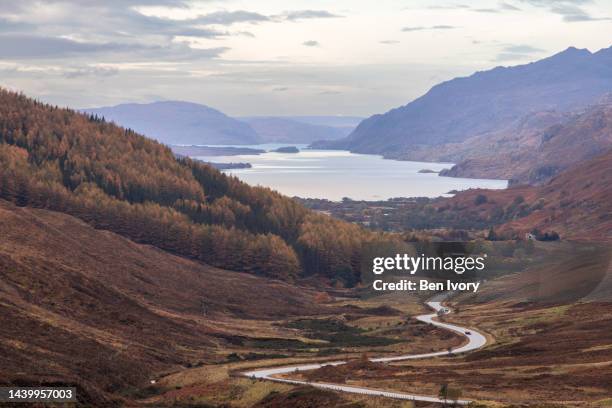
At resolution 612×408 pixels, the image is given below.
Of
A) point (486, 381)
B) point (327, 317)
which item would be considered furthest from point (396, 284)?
point (486, 381)

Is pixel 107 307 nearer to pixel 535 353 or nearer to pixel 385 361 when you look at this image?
pixel 385 361

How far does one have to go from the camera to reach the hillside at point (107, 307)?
7900 cm

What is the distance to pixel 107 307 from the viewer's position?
11344cm

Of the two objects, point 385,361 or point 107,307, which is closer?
point 385,361

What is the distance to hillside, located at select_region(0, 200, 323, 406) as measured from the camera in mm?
79000

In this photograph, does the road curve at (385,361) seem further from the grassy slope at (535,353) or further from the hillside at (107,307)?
the hillside at (107,307)

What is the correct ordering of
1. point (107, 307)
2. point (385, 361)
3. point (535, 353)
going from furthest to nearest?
1. point (107, 307)
2. point (385, 361)
3. point (535, 353)

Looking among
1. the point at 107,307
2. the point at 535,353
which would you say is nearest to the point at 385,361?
the point at 535,353

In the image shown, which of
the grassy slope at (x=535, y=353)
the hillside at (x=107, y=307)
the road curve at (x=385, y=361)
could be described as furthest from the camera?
the hillside at (x=107, y=307)

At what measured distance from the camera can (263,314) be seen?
154 metres

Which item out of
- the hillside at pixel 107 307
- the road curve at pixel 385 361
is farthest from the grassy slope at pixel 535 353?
the hillside at pixel 107 307

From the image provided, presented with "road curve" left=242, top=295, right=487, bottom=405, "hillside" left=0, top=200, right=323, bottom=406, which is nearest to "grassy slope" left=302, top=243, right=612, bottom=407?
"road curve" left=242, top=295, right=487, bottom=405

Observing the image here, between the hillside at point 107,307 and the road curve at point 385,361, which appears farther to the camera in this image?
the hillside at point 107,307

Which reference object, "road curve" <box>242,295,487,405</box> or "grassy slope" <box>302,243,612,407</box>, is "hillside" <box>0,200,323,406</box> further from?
"grassy slope" <box>302,243,612,407</box>
